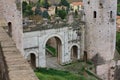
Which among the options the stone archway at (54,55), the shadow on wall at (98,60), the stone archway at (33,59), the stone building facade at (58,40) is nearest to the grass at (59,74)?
the stone archway at (33,59)

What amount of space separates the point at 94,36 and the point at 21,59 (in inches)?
640

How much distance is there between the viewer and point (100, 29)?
67.2 feet

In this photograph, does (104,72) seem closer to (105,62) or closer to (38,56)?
(105,62)

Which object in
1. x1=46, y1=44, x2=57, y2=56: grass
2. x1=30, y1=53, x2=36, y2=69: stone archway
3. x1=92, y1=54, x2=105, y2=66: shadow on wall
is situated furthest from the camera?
x1=46, y1=44, x2=57, y2=56: grass

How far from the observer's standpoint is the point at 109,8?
2019 centimetres

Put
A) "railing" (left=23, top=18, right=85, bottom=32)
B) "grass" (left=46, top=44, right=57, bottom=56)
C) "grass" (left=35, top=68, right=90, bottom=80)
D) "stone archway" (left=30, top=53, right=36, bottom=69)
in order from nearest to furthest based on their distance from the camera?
1. "grass" (left=35, top=68, right=90, bottom=80)
2. "railing" (left=23, top=18, right=85, bottom=32)
3. "stone archway" (left=30, top=53, right=36, bottom=69)
4. "grass" (left=46, top=44, right=57, bottom=56)

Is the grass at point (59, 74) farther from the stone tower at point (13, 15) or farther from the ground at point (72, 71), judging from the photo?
the stone tower at point (13, 15)

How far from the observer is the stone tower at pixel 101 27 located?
20203 mm

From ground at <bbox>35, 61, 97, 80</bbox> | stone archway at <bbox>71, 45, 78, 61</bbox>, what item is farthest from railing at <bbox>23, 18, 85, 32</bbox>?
ground at <bbox>35, 61, 97, 80</bbox>

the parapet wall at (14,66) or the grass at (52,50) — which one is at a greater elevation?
the parapet wall at (14,66)

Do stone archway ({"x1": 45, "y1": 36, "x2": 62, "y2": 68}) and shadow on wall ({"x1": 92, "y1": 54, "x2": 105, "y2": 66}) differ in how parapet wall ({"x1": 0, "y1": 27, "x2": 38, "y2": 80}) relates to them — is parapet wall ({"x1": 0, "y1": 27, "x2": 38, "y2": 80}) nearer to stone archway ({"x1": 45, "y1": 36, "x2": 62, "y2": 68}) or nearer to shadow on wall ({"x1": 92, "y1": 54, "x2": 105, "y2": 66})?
stone archway ({"x1": 45, "y1": 36, "x2": 62, "y2": 68})

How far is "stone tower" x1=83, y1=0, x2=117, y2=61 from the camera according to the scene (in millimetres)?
20203

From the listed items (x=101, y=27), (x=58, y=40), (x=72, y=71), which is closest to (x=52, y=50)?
(x=58, y=40)

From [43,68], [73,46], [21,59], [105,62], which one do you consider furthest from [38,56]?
[21,59]
